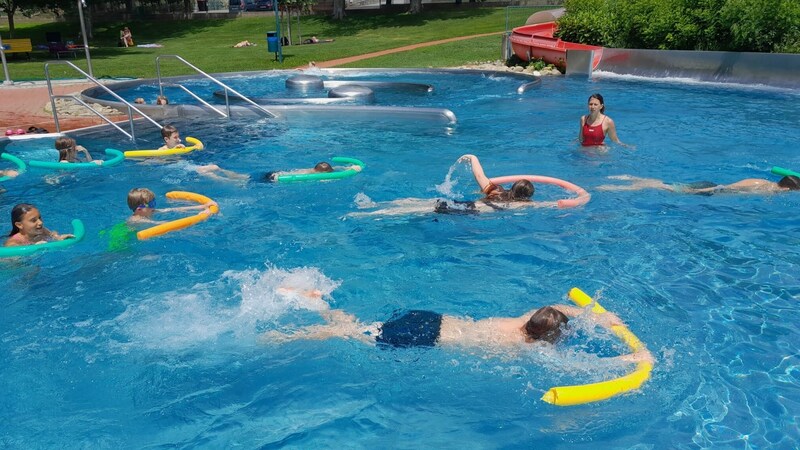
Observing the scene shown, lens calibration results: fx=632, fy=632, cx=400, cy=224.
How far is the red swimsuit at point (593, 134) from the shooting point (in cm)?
1092

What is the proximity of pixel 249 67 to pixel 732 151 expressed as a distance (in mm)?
17728

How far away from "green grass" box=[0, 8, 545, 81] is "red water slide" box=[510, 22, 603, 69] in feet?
5.77

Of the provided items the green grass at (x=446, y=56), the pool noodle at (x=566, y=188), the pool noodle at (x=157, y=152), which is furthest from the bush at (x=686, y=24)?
the pool noodle at (x=157, y=152)

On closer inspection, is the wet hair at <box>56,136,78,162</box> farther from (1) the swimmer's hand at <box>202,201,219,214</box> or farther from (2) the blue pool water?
(1) the swimmer's hand at <box>202,201,219,214</box>

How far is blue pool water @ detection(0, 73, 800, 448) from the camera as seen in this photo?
443 cm

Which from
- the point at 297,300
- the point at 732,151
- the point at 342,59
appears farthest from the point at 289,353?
the point at 342,59

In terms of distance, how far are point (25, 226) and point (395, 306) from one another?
4217 millimetres

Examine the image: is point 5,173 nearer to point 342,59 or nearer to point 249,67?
point 249,67

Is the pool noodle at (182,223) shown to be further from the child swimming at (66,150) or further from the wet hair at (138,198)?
the child swimming at (66,150)

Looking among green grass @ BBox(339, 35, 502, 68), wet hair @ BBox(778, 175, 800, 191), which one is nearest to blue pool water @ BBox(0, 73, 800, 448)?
wet hair @ BBox(778, 175, 800, 191)

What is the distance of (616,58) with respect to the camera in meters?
20.0

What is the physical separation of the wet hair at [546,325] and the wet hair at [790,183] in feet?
17.7

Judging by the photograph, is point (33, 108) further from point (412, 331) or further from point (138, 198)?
point (412, 331)

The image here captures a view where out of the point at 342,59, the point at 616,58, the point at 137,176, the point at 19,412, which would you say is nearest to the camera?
the point at 19,412
